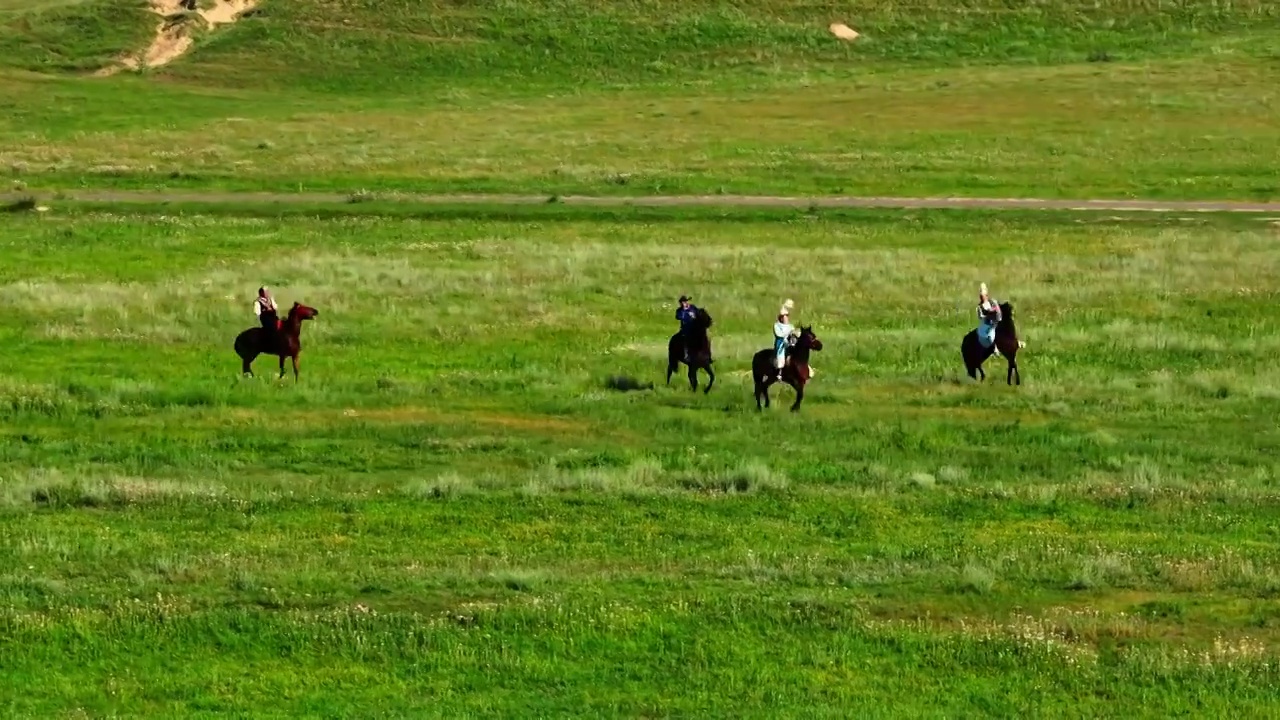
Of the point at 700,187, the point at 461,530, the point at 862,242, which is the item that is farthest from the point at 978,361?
the point at 700,187

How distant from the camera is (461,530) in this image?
17.6 metres

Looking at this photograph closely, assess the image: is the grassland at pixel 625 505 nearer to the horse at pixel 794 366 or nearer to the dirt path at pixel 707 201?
the horse at pixel 794 366

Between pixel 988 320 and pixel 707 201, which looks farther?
pixel 707 201

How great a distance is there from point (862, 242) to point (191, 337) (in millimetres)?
Result: 20971

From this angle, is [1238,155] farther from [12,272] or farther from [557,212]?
[12,272]

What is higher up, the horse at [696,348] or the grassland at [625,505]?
the horse at [696,348]

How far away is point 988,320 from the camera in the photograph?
2578 cm

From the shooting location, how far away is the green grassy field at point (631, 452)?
1363cm

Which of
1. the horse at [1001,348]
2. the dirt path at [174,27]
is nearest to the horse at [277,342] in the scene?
the horse at [1001,348]

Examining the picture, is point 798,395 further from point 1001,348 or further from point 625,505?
point 625,505

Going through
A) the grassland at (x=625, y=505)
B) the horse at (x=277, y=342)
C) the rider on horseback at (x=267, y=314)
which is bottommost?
the grassland at (x=625, y=505)

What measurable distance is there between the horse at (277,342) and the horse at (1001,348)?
1017 cm

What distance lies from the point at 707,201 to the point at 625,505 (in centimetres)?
3660

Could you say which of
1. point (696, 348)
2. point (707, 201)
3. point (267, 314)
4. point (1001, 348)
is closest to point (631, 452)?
point (696, 348)
